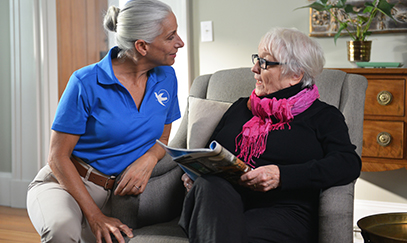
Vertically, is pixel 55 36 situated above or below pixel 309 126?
above

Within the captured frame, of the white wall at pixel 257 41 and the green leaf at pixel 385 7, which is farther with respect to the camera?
the white wall at pixel 257 41

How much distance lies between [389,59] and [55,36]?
2.20 meters

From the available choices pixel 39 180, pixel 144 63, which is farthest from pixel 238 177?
pixel 39 180

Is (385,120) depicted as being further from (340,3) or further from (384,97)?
(340,3)

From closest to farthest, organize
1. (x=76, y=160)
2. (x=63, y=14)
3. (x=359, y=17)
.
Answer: (x=76, y=160) → (x=359, y=17) → (x=63, y=14)

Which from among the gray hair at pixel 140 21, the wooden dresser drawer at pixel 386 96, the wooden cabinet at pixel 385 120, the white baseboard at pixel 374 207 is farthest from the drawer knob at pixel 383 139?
the gray hair at pixel 140 21

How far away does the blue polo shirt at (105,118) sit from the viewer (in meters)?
1.35

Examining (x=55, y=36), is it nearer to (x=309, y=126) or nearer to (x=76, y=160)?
(x=76, y=160)

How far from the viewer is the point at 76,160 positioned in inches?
56.6

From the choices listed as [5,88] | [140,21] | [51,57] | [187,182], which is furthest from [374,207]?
[5,88]

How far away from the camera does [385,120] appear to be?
208 centimetres

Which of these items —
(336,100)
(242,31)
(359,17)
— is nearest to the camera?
(336,100)

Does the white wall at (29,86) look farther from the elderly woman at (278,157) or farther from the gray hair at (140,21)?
the elderly woman at (278,157)

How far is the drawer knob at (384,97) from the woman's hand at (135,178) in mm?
1302
